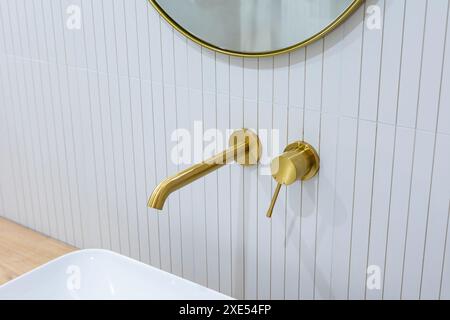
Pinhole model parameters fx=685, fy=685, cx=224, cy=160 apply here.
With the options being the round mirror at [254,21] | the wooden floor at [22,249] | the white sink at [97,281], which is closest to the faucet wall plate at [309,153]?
the round mirror at [254,21]

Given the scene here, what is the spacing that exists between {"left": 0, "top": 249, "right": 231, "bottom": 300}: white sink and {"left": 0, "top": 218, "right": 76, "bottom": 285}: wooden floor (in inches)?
4.8

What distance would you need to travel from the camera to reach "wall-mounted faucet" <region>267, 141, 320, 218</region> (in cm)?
103

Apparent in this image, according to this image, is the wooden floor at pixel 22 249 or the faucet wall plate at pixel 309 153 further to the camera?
the wooden floor at pixel 22 249

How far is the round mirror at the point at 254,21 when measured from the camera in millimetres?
971

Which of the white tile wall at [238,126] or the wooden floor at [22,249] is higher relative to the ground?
the white tile wall at [238,126]

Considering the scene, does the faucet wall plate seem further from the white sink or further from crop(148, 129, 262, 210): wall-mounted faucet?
the white sink

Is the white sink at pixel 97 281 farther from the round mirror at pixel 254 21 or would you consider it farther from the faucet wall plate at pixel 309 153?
the round mirror at pixel 254 21

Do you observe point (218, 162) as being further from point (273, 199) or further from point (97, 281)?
point (97, 281)

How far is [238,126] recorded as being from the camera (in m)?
1.15

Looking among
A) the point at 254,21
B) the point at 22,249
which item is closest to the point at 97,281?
the point at 22,249

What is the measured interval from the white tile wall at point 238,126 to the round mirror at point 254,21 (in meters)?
0.03

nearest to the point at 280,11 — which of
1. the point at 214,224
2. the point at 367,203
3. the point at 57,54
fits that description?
the point at 367,203

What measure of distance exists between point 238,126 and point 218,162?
0.09 m

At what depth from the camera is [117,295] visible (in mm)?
1240
